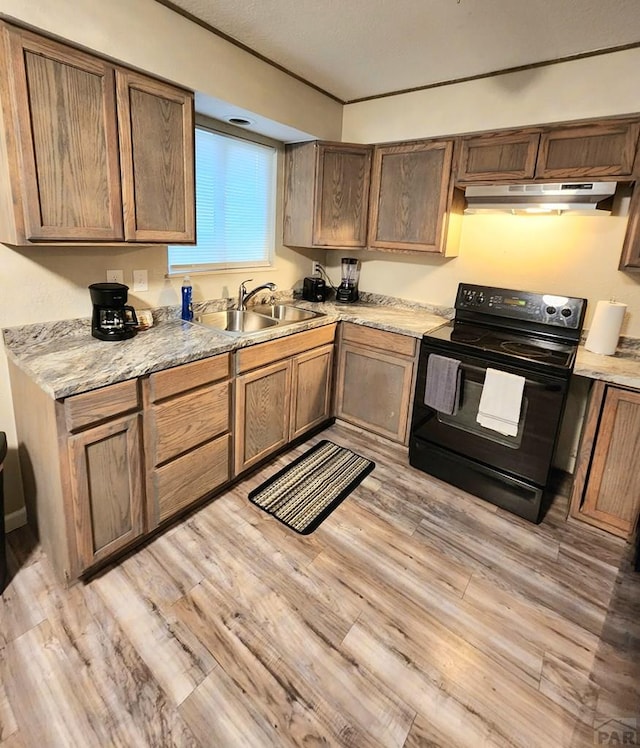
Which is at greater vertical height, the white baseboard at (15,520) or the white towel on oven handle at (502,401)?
the white towel on oven handle at (502,401)

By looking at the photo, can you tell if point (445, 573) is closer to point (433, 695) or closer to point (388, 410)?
point (433, 695)

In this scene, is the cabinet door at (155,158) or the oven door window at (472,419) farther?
the oven door window at (472,419)

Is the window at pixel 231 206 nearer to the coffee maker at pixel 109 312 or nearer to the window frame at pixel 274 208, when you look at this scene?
the window frame at pixel 274 208

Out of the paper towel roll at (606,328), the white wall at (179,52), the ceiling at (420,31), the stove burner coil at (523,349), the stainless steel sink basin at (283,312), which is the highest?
the ceiling at (420,31)

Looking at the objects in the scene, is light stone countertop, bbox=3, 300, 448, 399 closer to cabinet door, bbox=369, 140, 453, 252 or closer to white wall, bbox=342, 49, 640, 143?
cabinet door, bbox=369, 140, 453, 252

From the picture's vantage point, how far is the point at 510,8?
5.90ft

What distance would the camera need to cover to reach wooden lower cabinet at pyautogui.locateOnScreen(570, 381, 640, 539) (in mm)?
2092

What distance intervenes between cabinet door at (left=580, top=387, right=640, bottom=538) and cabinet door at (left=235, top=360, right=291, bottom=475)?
5.85 ft

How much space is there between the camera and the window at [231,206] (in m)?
2.69

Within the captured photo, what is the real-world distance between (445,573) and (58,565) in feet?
5.74

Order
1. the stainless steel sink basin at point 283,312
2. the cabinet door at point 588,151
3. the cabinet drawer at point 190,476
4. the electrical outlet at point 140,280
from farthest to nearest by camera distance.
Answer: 1. the stainless steel sink basin at point 283,312
2. the electrical outlet at point 140,280
3. the cabinet door at point 588,151
4. the cabinet drawer at point 190,476

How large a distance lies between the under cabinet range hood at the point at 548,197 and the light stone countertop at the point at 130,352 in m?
0.80

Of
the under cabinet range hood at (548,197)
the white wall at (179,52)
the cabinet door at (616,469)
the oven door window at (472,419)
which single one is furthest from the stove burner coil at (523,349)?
the white wall at (179,52)

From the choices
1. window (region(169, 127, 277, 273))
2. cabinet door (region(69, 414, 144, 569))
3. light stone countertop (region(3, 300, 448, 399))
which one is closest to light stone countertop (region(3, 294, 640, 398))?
light stone countertop (region(3, 300, 448, 399))
